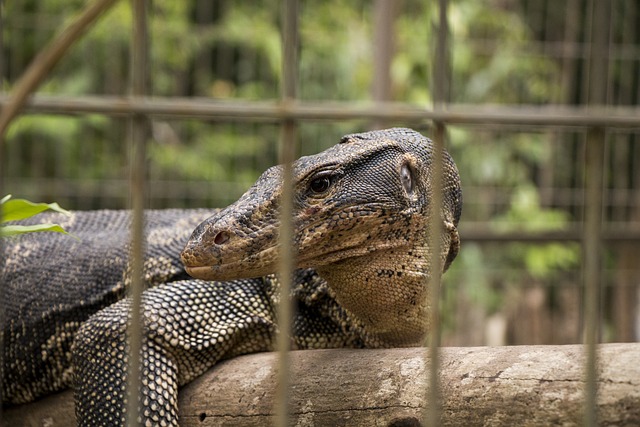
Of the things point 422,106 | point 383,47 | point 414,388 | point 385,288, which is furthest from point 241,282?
point 422,106

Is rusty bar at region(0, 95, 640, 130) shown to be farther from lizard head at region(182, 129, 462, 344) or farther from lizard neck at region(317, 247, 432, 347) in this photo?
lizard neck at region(317, 247, 432, 347)

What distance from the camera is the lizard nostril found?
7.77 ft

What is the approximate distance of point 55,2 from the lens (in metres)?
8.33

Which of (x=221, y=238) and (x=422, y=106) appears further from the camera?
(x=422, y=106)

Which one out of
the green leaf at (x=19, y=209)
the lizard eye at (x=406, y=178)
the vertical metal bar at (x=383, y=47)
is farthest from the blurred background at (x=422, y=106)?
the green leaf at (x=19, y=209)

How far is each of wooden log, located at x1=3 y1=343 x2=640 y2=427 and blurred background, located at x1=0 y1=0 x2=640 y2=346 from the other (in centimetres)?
479

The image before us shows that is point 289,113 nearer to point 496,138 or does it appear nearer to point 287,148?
point 287,148

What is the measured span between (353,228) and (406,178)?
0.29m

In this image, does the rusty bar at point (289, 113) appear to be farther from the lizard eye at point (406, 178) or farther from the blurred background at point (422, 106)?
the blurred background at point (422, 106)

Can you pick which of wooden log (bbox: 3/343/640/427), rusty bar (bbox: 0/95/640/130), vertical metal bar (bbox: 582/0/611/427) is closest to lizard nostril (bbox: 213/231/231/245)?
wooden log (bbox: 3/343/640/427)

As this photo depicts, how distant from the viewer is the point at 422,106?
303 inches

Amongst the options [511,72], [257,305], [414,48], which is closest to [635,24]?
[511,72]

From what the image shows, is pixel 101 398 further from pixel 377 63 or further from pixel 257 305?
pixel 377 63

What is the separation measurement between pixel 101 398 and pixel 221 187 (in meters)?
5.08
